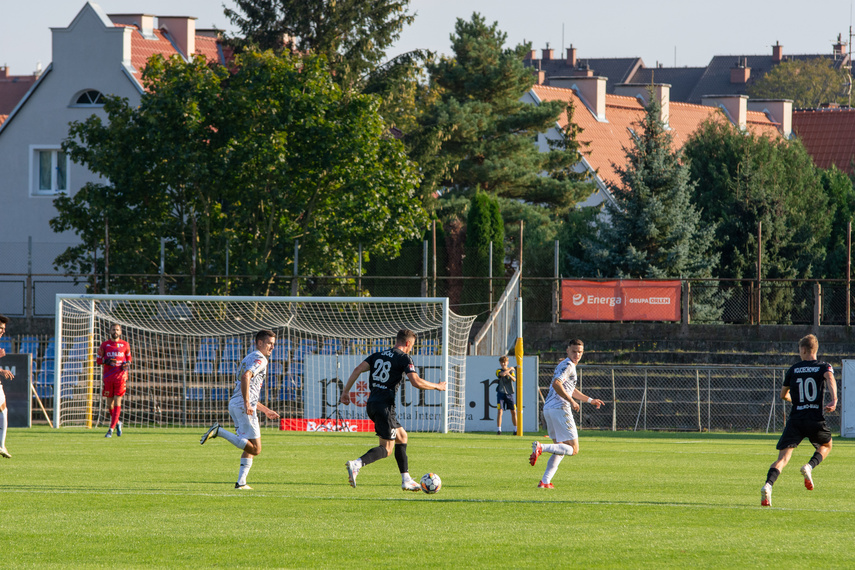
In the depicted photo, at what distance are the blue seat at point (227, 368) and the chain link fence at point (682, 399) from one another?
772 centimetres

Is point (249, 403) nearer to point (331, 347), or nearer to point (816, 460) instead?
point (816, 460)

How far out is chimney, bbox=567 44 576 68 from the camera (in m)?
105

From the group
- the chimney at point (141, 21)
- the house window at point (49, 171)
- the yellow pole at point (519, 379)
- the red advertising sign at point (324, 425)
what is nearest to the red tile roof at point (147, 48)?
the chimney at point (141, 21)

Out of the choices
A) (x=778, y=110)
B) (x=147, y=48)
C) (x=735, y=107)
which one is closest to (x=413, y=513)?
(x=147, y=48)

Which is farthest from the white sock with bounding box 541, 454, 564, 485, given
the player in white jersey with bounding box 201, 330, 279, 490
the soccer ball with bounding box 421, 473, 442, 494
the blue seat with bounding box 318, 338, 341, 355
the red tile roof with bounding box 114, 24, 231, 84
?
the red tile roof with bounding box 114, 24, 231, 84

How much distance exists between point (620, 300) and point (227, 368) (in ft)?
36.0

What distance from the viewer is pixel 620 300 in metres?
30.5

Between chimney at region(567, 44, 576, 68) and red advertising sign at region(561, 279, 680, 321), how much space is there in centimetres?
7746

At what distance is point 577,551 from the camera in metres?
8.35

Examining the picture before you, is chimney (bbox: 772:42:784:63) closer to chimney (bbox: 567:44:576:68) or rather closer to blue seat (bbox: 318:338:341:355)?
chimney (bbox: 567:44:576:68)

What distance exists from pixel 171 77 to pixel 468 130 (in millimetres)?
15080

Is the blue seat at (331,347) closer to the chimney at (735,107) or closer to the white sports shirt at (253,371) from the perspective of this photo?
the white sports shirt at (253,371)

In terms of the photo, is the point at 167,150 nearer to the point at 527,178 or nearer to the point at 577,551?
the point at 527,178

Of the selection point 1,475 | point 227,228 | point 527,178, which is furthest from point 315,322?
point 527,178
